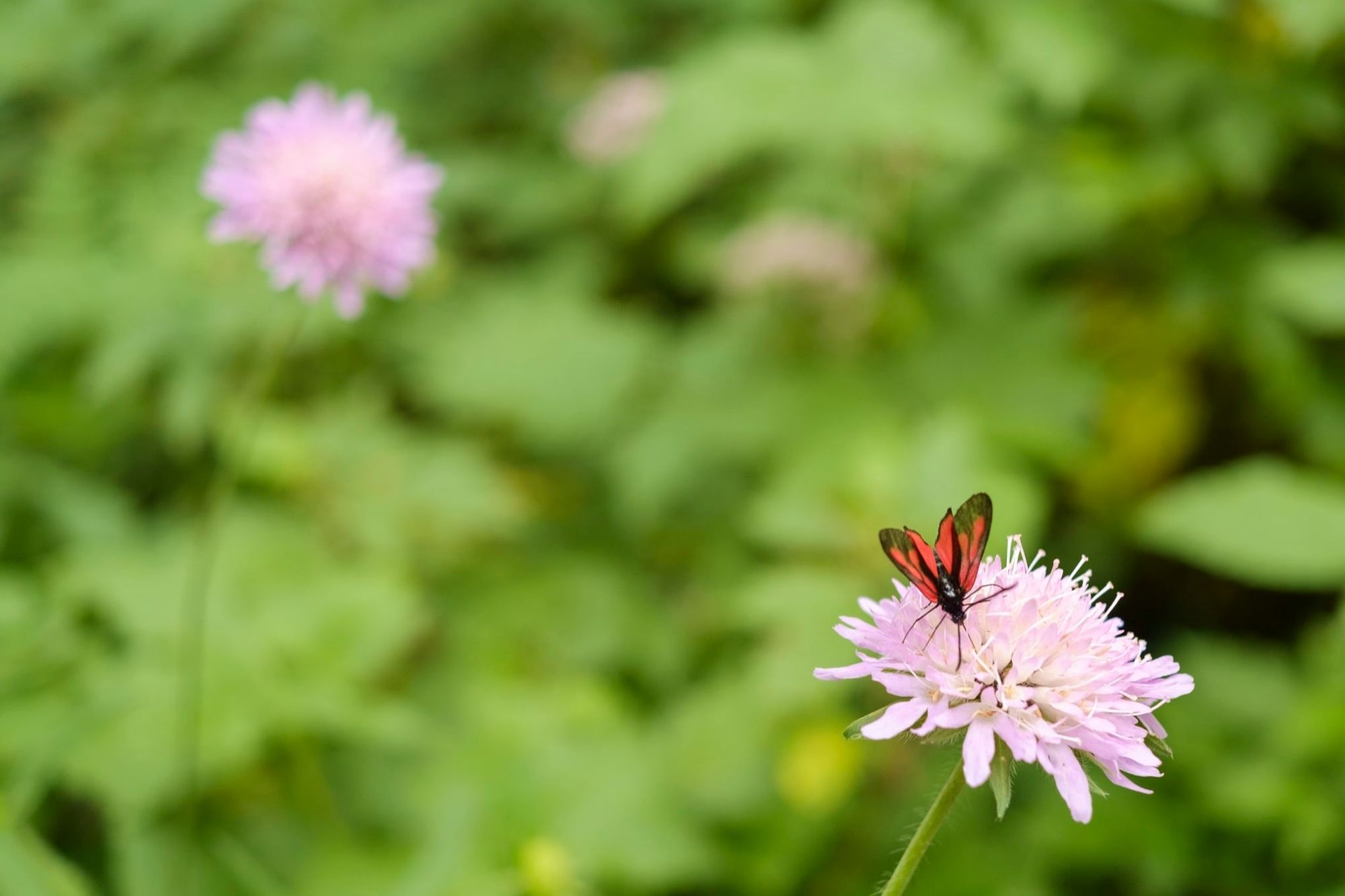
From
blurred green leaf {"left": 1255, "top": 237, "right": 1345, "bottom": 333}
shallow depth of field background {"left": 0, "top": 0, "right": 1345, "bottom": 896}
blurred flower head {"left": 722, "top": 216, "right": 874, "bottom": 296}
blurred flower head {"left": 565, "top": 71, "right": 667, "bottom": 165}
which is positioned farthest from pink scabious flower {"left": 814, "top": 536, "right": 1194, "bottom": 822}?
blurred flower head {"left": 565, "top": 71, "right": 667, "bottom": 165}

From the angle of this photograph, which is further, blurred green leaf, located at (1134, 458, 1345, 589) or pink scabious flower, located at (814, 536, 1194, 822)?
blurred green leaf, located at (1134, 458, 1345, 589)

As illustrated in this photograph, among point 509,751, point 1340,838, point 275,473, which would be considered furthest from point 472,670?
point 1340,838

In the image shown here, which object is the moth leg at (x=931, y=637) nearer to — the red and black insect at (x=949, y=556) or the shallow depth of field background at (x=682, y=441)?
the red and black insect at (x=949, y=556)

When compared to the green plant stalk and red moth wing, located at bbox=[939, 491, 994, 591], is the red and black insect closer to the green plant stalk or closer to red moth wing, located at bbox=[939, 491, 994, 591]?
red moth wing, located at bbox=[939, 491, 994, 591]

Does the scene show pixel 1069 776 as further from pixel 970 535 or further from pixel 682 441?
pixel 682 441

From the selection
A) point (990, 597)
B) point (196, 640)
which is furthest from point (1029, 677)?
point (196, 640)

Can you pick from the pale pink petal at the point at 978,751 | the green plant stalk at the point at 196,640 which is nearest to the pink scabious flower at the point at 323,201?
the green plant stalk at the point at 196,640
